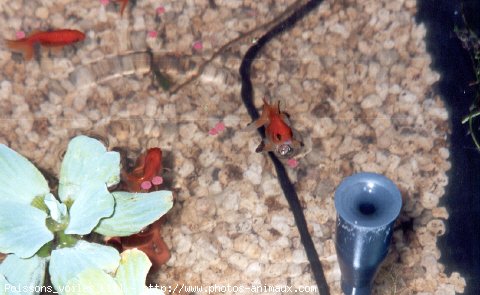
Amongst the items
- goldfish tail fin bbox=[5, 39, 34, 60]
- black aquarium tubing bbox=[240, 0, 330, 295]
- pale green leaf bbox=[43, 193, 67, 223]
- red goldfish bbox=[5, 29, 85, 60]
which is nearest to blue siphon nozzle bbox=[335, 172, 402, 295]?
black aquarium tubing bbox=[240, 0, 330, 295]

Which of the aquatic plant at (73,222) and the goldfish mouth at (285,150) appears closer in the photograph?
the aquatic plant at (73,222)

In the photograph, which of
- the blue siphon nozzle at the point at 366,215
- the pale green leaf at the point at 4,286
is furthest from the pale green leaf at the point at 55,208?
the blue siphon nozzle at the point at 366,215

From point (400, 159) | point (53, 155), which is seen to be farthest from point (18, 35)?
point (400, 159)

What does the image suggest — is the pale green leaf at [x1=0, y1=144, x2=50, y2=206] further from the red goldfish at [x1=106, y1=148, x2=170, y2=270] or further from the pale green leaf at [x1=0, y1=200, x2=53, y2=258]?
the red goldfish at [x1=106, y1=148, x2=170, y2=270]

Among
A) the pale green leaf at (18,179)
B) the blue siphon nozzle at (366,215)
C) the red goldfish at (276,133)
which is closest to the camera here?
the blue siphon nozzle at (366,215)

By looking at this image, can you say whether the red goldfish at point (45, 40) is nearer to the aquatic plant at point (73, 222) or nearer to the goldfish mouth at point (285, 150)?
the aquatic plant at point (73, 222)

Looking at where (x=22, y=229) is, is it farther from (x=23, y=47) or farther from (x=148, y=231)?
(x=23, y=47)

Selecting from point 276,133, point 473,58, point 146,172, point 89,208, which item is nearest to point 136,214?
point 89,208
